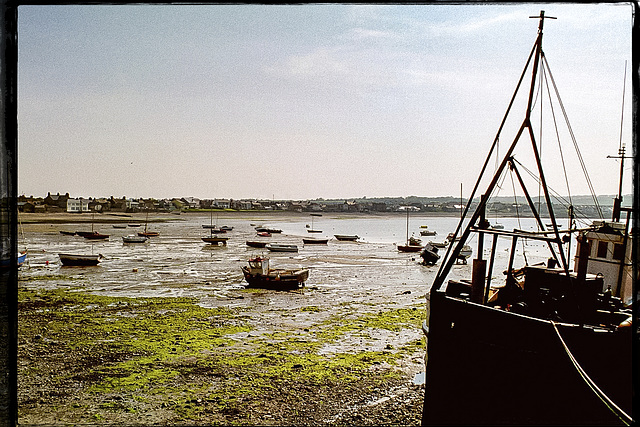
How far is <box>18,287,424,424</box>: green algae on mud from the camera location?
6648mm

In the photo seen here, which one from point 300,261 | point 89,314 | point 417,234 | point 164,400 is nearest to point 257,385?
point 164,400

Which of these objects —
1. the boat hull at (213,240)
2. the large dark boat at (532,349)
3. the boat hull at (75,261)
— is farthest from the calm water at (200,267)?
the large dark boat at (532,349)

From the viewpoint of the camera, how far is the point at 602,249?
7883mm

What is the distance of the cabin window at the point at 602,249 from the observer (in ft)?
25.7

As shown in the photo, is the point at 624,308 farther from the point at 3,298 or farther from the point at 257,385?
the point at 3,298

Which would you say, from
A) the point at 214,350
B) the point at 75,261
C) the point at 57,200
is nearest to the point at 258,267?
the point at 214,350

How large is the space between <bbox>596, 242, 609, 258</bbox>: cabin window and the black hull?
3.25 metres

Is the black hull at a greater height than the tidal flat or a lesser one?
greater

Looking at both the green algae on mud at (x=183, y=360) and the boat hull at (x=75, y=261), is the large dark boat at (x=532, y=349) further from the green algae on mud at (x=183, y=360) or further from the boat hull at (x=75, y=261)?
the boat hull at (x=75, y=261)

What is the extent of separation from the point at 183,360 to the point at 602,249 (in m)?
6.98

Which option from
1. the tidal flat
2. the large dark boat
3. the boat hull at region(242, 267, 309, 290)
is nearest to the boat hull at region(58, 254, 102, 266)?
the tidal flat

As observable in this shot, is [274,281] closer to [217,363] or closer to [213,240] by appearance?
[217,363]

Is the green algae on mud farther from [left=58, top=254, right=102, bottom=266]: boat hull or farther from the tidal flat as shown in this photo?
[left=58, top=254, right=102, bottom=266]: boat hull

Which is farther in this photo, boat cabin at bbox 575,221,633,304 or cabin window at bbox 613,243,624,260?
cabin window at bbox 613,243,624,260
